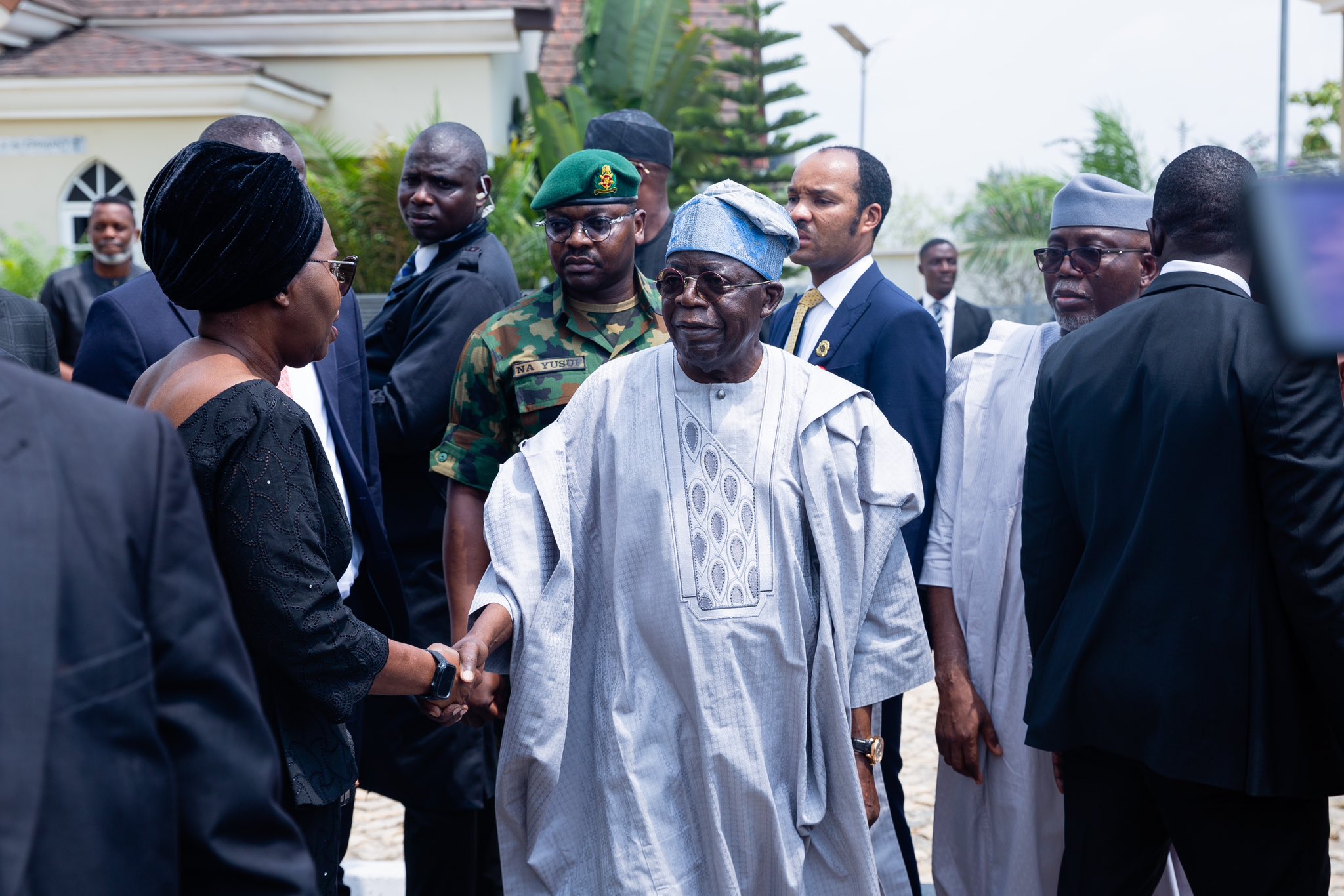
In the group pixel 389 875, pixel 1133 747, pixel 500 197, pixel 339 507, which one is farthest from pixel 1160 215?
pixel 500 197

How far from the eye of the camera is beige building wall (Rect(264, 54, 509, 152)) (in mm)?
16688

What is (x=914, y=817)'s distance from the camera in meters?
5.28

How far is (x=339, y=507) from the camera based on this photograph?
235 cm

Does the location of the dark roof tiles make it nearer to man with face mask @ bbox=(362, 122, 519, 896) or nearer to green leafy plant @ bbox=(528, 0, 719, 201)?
green leafy plant @ bbox=(528, 0, 719, 201)

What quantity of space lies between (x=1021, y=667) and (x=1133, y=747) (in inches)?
29.9

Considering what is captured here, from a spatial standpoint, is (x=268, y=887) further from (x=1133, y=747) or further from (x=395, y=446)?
(x=395, y=446)

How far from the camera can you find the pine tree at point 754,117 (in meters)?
20.1

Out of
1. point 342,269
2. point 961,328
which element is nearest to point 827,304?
point 342,269

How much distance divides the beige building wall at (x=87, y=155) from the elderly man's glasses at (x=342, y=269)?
48.9ft

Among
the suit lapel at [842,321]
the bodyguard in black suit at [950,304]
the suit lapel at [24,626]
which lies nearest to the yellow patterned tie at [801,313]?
the suit lapel at [842,321]

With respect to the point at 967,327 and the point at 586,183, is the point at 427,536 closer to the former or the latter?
the point at 586,183

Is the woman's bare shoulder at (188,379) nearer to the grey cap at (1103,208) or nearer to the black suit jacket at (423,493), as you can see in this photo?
the black suit jacket at (423,493)

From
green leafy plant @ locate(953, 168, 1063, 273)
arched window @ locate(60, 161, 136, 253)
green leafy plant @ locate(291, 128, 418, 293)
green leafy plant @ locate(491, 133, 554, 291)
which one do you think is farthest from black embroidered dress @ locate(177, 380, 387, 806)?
green leafy plant @ locate(953, 168, 1063, 273)

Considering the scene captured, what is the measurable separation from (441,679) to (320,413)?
0.95 m
